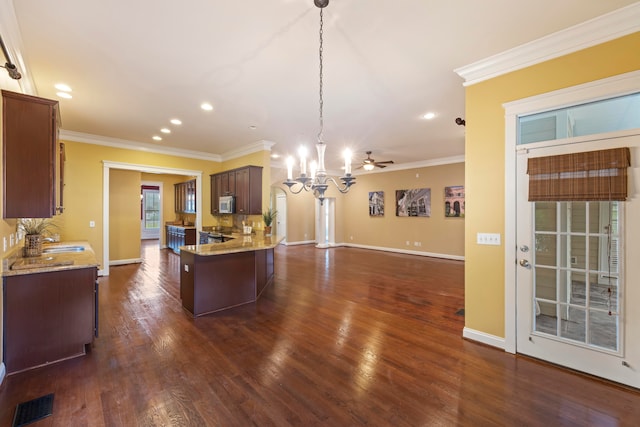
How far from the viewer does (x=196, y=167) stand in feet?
23.4

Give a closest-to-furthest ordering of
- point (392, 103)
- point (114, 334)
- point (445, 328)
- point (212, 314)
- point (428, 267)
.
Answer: point (114, 334) → point (445, 328) → point (212, 314) → point (392, 103) → point (428, 267)

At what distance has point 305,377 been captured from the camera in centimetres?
229

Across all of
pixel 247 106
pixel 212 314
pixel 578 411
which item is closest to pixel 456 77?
pixel 247 106

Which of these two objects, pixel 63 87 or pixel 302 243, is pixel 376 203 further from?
pixel 63 87

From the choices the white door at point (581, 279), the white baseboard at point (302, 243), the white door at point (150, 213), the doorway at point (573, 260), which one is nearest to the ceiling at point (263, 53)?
the doorway at point (573, 260)

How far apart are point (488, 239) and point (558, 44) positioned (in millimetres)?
1838

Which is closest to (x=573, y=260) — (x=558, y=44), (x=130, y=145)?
Answer: (x=558, y=44)

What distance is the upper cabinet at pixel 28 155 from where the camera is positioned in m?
2.36

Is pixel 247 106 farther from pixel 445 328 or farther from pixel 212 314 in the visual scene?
pixel 445 328

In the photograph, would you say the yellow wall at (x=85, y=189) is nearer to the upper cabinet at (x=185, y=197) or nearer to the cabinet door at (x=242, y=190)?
the upper cabinet at (x=185, y=197)

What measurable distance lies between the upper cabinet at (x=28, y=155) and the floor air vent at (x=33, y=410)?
1.52m

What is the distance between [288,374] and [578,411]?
6.91 feet

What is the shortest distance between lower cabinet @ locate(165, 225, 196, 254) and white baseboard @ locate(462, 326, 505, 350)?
7.62 metres

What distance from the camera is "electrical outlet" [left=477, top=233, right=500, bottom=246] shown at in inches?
109
